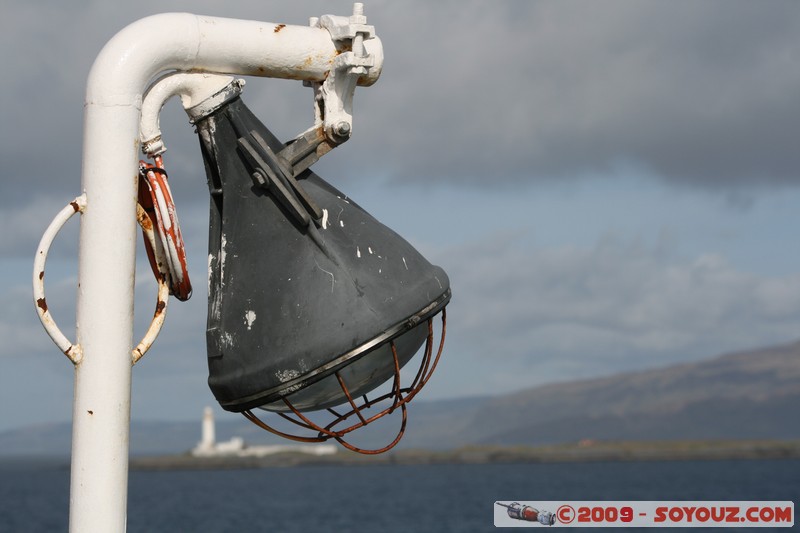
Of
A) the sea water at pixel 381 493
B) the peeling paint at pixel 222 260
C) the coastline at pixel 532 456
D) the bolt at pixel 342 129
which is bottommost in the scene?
the sea water at pixel 381 493

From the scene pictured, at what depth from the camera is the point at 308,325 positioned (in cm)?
418

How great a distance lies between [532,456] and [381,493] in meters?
60.7

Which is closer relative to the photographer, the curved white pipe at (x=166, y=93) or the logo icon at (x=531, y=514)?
the curved white pipe at (x=166, y=93)

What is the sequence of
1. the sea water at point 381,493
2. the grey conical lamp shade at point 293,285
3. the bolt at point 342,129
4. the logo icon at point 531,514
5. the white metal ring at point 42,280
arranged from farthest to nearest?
1. the sea water at point 381,493
2. the logo icon at point 531,514
3. the bolt at point 342,129
4. the grey conical lamp shade at point 293,285
5. the white metal ring at point 42,280

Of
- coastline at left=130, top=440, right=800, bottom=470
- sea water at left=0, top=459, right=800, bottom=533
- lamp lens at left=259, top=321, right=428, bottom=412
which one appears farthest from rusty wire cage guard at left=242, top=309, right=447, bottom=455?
coastline at left=130, top=440, right=800, bottom=470

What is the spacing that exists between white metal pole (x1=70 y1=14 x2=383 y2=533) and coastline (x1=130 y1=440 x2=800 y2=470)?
16707 centimetres

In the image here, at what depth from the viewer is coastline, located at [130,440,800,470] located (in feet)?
572

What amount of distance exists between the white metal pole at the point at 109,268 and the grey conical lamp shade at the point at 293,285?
14.6 inches

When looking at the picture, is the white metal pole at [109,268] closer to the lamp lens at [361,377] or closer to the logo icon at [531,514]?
the lamp lens at [361,377]

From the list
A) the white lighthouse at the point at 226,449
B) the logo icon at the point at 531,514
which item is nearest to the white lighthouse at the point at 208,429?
the white lighthouse at the point at 226,449

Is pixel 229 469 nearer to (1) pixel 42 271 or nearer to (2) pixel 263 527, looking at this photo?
(2) pixel 263 527

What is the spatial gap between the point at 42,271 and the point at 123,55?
0.72 m

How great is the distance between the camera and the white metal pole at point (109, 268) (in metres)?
3.97

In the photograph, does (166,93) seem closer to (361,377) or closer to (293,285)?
(293,285)
